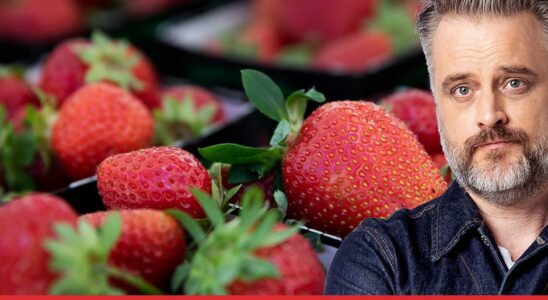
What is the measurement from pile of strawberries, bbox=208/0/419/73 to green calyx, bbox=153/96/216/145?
0.58 metres

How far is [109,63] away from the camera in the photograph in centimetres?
162

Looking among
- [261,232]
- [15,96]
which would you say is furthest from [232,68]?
[261,232]

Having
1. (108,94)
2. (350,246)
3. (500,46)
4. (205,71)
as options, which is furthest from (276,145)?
(205,71)

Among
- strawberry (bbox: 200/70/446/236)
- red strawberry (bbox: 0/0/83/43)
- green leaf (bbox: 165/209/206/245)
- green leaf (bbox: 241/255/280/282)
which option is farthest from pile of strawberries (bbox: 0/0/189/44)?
green leaf (bbox: 241/255/280/282)

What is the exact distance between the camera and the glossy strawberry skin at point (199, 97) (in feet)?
5.48

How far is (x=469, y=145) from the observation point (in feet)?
2.54

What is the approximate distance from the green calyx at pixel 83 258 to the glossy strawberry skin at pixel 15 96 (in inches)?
35.9

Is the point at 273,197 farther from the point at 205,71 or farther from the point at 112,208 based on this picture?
the point at 205,71

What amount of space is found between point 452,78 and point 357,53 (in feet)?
4.35

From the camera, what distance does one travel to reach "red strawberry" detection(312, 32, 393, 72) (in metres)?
2.06

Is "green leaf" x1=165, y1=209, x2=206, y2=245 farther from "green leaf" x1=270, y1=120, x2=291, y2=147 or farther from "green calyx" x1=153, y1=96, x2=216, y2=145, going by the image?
"green calyx" x1=153, y1=96, x2=216, y2=145

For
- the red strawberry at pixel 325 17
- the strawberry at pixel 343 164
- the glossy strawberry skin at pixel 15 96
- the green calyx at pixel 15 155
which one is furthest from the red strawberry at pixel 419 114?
the red strawberry at pixel 325 17

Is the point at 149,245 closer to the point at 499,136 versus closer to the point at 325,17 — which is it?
the point at 499,136

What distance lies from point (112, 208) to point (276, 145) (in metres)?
0.18
